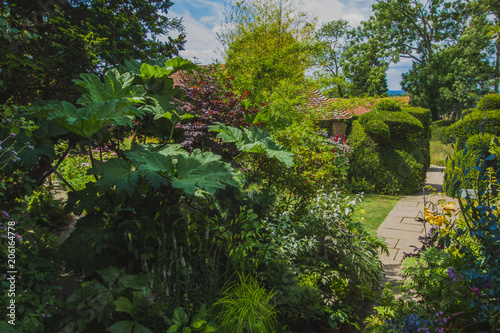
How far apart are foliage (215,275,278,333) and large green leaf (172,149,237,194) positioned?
85cm

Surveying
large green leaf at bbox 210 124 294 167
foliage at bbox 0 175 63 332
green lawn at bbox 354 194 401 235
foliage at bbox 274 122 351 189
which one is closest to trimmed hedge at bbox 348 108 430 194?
green lawn at bbox 354 194 401 235

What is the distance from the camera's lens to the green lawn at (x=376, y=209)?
19.7 feet

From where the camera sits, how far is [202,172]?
2.55 m

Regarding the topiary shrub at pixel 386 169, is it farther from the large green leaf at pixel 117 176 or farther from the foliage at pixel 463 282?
the large green leaf at pixel 117 176

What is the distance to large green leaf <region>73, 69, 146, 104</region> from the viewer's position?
285cm

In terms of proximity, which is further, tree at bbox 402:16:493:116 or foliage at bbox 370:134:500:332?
tree at bbox 402:16:493:116

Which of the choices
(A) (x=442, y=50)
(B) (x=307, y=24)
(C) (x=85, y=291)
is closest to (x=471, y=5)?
(A) (x=442, y=50)

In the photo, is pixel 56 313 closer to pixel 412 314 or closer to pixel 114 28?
pixel 412 314

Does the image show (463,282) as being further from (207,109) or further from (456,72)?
(456,72)

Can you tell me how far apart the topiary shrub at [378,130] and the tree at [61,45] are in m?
6.70

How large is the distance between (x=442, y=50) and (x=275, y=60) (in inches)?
1009

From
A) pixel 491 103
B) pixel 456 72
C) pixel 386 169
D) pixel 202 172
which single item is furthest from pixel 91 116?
pixel 456 72

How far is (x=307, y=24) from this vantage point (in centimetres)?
1081

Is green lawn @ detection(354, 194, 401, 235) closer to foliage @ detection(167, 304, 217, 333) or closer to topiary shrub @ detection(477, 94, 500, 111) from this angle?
topiary shrub @ detection(477, 94, 500, 111)
